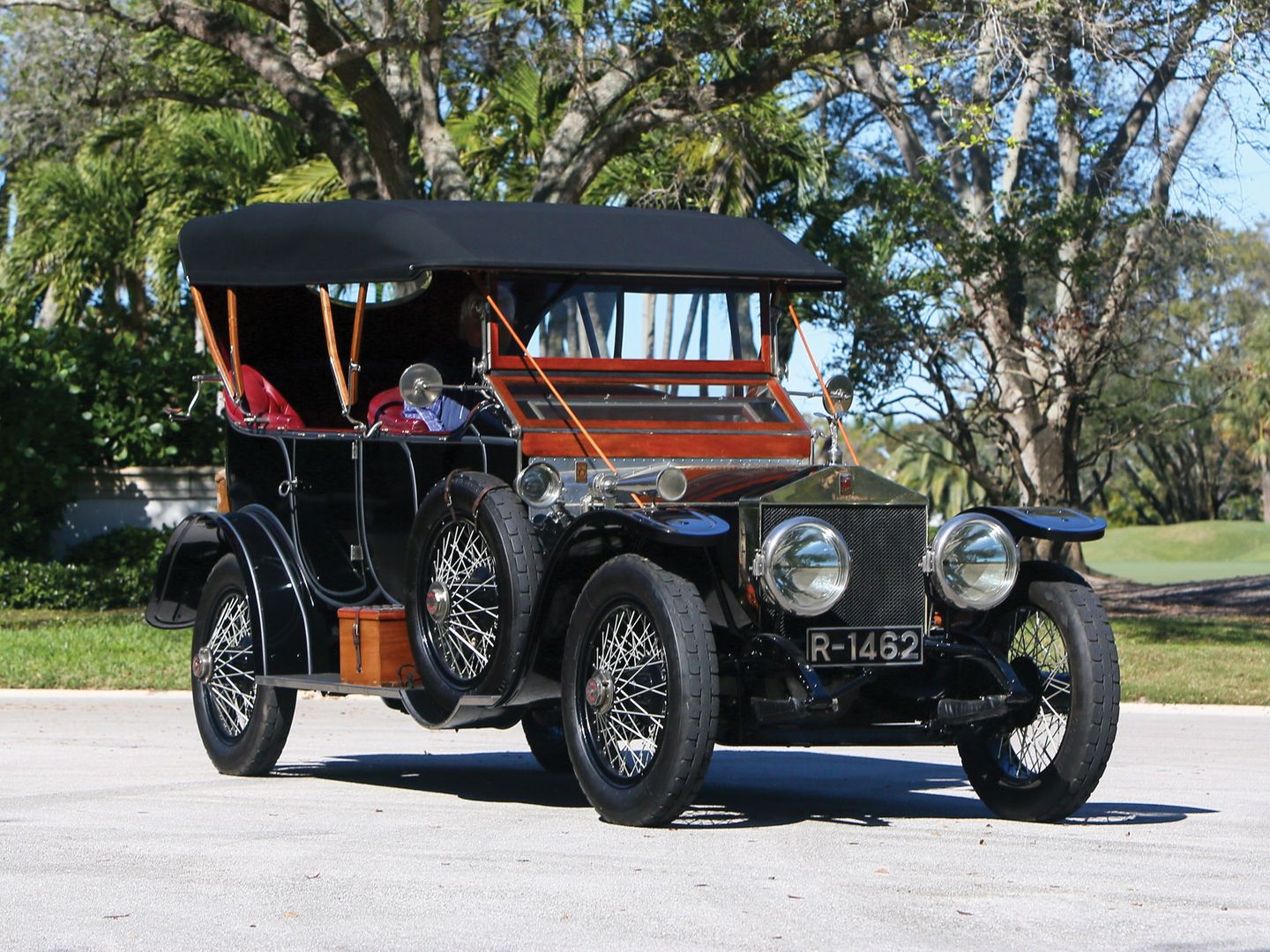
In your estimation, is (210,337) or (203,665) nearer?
(203,665)

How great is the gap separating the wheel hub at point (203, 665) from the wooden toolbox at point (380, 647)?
1248mm

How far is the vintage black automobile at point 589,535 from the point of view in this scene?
725 centimetres

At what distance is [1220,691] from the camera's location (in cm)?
1460

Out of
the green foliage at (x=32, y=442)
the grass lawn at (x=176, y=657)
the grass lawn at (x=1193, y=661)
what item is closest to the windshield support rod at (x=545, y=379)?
the grass lawn at (x=1193, y=661)

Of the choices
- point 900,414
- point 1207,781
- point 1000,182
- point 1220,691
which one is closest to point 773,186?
point 900,414

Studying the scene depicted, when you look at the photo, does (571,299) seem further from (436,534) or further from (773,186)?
(773,186)

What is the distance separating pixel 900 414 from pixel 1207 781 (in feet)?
42.0

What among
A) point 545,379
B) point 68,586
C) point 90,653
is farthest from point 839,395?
point 68,586

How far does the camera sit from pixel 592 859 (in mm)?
6582

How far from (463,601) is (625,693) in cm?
103

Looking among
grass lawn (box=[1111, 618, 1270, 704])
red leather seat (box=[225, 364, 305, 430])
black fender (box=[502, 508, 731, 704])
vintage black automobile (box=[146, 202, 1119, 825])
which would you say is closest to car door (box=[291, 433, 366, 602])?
vintage black automobile (box=[146, 202, 1119, 825])

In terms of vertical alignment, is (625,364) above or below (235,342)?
below

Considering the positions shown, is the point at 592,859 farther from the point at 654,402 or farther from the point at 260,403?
the point at 260,403

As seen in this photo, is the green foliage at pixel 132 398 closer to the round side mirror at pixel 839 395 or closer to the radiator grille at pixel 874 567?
the round side mirror at pixel 839 395
